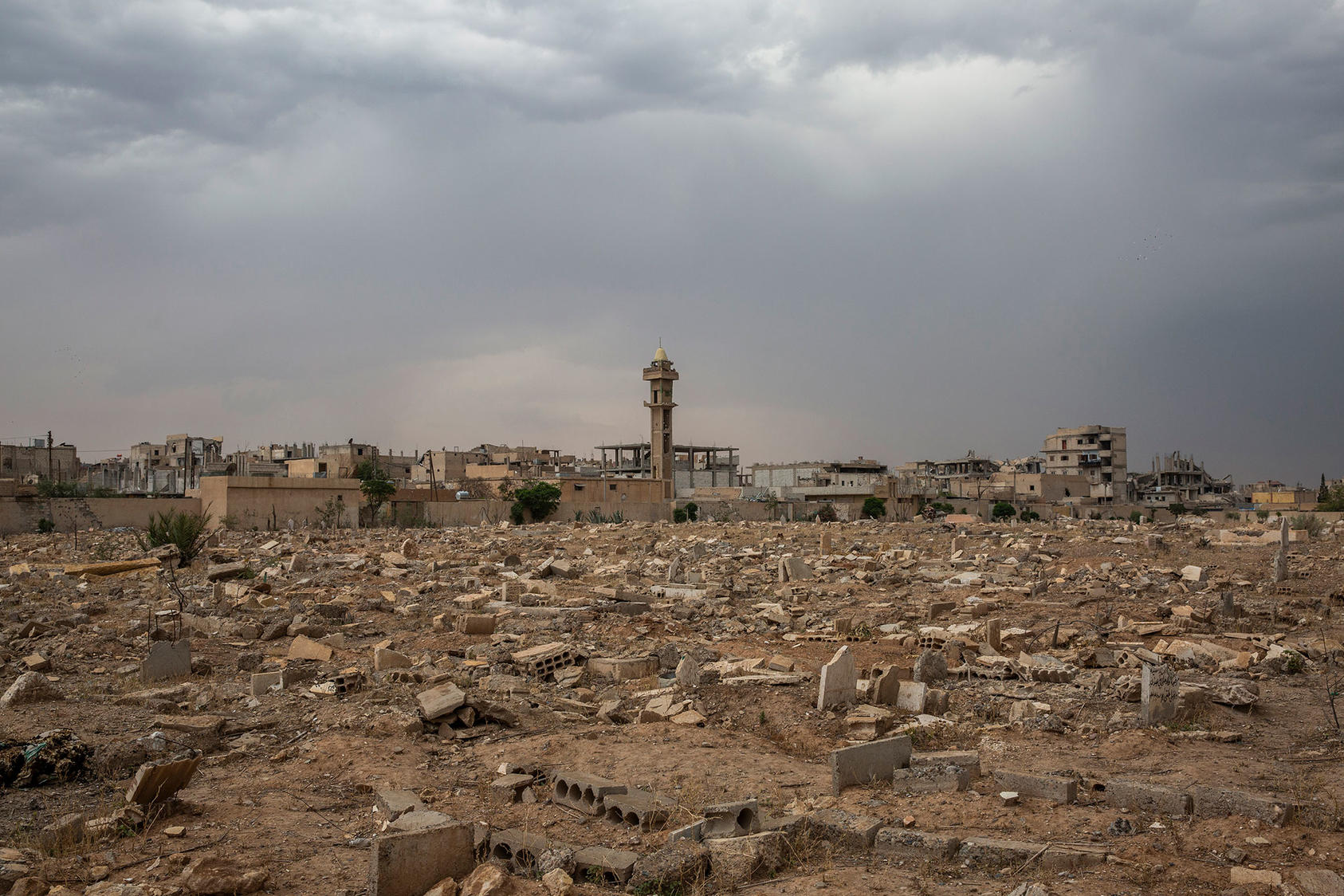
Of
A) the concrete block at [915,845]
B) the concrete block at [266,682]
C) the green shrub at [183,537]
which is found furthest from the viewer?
the green shrub at [183,537]

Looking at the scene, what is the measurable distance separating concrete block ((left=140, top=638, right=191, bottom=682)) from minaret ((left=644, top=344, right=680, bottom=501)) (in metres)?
55.7

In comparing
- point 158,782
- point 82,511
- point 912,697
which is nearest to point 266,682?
point 158,782

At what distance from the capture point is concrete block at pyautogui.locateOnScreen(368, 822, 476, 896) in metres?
4.43

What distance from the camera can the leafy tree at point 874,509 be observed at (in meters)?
55.2

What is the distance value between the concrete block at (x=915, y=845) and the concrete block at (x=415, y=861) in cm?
230

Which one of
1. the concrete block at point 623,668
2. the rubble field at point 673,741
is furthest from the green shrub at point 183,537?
the concrete block at point 623,668

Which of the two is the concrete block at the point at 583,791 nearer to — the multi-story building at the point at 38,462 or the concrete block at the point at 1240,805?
the concrete block at the point at 1240,805

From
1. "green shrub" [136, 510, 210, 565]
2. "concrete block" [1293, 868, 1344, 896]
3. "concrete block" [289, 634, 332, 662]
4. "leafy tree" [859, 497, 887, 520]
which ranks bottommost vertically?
"leafy tree" [859, 497, 887, 520]

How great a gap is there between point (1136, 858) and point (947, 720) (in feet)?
10.7

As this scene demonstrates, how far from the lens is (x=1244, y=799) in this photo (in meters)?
5.37

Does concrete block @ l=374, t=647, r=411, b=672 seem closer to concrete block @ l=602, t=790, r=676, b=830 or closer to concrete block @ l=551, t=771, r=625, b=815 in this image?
concrete block @ l=551, t=771, r=625, b=815

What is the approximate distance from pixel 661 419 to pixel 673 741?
196ft

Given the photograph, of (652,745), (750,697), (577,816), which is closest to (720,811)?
(577,816)

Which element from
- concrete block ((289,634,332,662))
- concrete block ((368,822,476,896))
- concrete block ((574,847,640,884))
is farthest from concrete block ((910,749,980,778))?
concrete block ((289,634,332,662))
